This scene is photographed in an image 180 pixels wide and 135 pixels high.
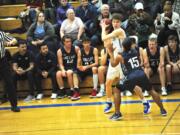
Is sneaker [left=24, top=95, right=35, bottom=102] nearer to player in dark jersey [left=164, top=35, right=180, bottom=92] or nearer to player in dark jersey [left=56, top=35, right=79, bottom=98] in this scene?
player in dark jersey [left=56, top=35, right=79, bottom=98]

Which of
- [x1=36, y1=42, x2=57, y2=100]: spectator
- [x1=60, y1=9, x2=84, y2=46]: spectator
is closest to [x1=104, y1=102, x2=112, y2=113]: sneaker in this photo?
[x1=36, y1=42, x2=57, y2=100]: spectator

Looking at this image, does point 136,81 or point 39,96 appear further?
point 39,96

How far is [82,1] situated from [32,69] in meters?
2.39

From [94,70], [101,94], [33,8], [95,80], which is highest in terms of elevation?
[33,8]

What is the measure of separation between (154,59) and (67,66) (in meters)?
1.98

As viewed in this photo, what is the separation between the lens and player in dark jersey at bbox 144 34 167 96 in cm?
1016

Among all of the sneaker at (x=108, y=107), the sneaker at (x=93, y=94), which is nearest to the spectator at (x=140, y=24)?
the sneaker at (x=93, y=94)

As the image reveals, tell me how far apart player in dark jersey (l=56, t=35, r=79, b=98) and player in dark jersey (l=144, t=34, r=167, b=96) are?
5.33ft

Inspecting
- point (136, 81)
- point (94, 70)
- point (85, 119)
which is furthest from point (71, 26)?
point (136, 81)

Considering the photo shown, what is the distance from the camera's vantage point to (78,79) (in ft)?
35.3

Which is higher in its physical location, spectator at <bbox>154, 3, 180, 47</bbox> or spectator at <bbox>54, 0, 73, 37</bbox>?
spectator at <bbox>54, 0, 73, 37</bbox>

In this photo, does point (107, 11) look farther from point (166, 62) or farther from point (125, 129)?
point (125, 129)

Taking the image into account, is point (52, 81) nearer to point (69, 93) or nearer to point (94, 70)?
point (69, 93)

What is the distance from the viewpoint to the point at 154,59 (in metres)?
10.4
